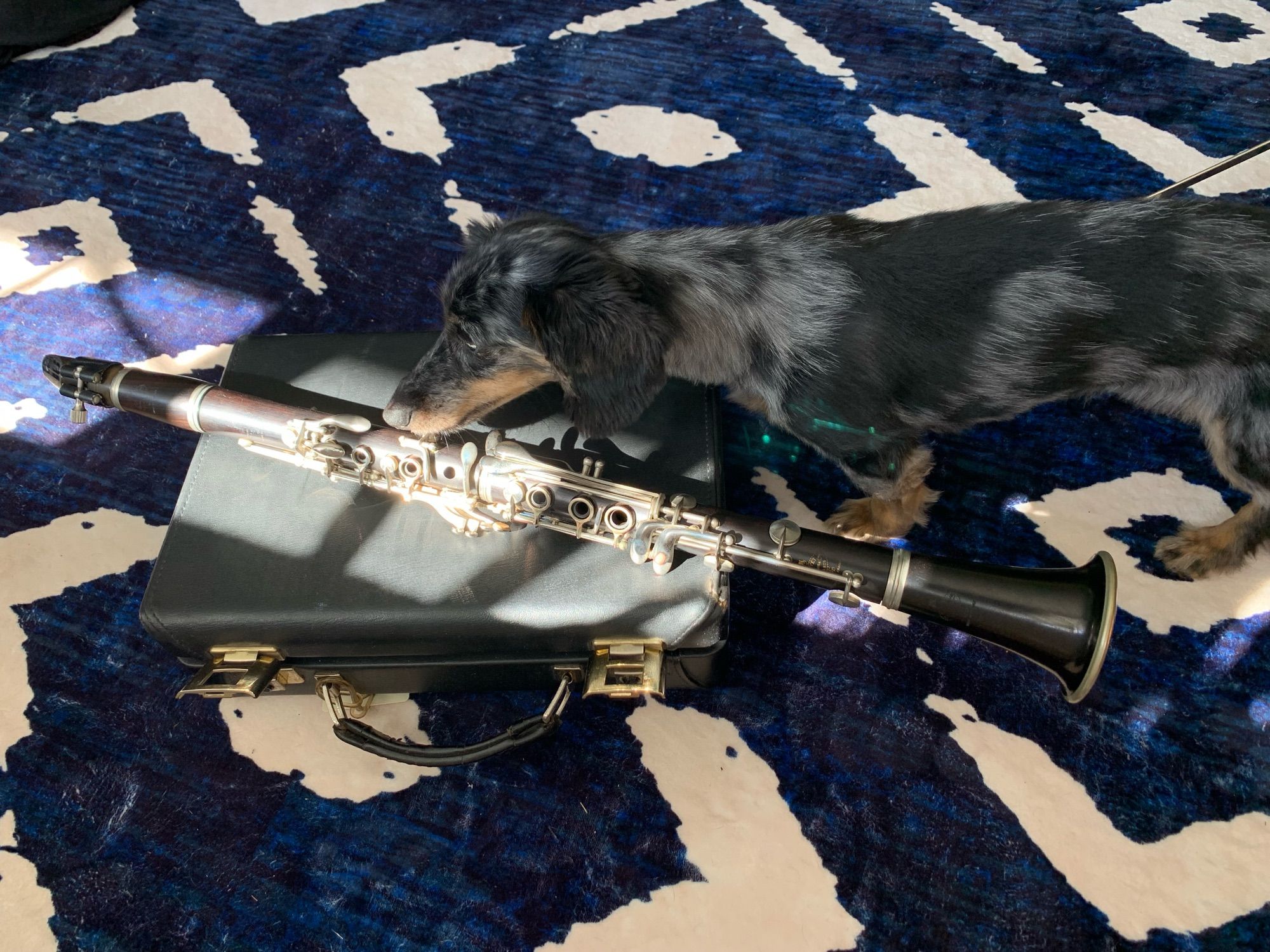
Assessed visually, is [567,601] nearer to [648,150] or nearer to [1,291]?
[648,150]

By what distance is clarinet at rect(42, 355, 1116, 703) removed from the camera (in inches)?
64.7

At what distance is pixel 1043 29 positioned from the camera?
10.7 feet

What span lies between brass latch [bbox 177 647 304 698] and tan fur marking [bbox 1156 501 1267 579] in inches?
88.8

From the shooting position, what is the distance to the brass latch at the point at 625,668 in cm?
173

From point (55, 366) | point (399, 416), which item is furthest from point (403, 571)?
point (55, 366)

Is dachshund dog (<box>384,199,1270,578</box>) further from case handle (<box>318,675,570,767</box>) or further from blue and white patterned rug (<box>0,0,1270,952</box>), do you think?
case handle (<box>318,675,570,767</box>)

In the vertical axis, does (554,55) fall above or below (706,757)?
above

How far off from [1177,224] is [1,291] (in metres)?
3.53

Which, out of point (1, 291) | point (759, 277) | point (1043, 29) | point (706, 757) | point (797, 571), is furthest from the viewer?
point (1043, 29)

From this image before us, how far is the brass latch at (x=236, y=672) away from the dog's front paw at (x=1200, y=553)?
2254 millimetres

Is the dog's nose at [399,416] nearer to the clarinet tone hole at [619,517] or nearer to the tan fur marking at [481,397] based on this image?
the tan fur marking at [481,397]

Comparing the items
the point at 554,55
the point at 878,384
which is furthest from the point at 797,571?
the point at 554,55

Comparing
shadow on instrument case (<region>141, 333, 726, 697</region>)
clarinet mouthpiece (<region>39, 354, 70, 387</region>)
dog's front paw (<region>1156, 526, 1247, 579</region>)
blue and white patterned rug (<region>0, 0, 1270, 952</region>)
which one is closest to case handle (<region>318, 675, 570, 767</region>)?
shadow on instrument case (<region>141, 333, 726, 697</region>)

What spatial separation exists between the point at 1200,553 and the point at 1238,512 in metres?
0.15
